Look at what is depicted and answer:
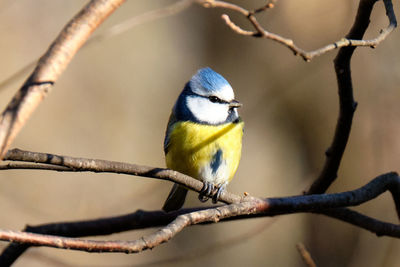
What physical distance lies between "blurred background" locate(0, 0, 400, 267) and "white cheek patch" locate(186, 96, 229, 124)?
1783 millimetres

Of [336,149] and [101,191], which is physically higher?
[336,149]

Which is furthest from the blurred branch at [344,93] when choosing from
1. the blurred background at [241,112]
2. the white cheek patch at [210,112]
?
the blurred background at [241,112]

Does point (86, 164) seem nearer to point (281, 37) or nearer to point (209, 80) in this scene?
point (281, 37)

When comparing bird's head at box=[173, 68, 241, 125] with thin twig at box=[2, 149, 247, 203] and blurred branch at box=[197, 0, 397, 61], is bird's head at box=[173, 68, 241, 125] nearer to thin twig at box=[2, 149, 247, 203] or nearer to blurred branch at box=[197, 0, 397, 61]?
blurred branch at box=[197, 0, 397, 61]

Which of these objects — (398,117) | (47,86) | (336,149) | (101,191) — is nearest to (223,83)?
(336,149)

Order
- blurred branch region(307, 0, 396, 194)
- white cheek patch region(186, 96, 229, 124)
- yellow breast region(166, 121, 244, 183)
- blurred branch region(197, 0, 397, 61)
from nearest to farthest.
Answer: blurred branch region(197, 0, 397, 61)
blurred branch region(307, 0, 396, 194)
yellow breast region(166, 121, 244, 183)
white cheek patch region(186, 96, 229, 124)

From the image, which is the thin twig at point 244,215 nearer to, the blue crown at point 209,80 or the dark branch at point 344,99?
the dark branch at point 344,99

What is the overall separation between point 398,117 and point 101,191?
2.84 m

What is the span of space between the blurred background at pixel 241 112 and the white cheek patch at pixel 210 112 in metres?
1.78

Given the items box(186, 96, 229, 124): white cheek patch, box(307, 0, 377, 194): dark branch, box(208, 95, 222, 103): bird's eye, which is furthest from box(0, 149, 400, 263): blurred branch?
box(208, 95, 222, 103): bird's eye

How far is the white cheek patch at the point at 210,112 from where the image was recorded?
297 cm

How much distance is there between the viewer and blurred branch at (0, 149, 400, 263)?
4.08 ft

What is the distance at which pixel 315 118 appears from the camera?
5.64 metres

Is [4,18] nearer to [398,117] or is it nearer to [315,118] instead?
[315,118]
